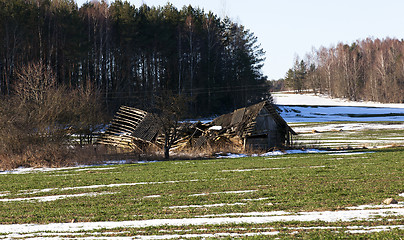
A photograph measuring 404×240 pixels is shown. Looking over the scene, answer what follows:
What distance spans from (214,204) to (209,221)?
223cm

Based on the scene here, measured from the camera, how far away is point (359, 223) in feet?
27.2

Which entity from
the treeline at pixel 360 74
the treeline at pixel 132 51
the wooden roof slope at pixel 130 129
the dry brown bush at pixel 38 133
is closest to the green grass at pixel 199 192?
→ the dry brown bush at pixel 38 133

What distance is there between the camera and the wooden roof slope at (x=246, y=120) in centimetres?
3519

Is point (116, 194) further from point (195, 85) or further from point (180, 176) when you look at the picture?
point (195, 85)

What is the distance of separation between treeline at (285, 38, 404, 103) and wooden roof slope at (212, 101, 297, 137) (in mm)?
90822

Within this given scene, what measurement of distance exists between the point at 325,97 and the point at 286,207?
127372mm

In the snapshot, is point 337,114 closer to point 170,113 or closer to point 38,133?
point 170,113

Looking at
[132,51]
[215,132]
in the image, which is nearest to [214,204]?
[215,132]

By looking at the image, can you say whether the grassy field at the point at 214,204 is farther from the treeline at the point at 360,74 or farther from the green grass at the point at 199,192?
the treeline at the point at 360,74

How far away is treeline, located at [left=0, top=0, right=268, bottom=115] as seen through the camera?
193 ft

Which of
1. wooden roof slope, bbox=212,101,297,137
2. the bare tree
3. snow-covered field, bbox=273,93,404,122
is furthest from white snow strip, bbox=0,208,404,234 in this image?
snow-covered field, bbox=273,93,404,122

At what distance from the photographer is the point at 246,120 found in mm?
35938

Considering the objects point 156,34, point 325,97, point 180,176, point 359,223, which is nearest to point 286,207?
point 359,223

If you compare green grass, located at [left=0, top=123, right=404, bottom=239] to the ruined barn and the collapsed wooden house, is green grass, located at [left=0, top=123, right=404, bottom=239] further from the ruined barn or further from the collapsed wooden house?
the ruined barn
